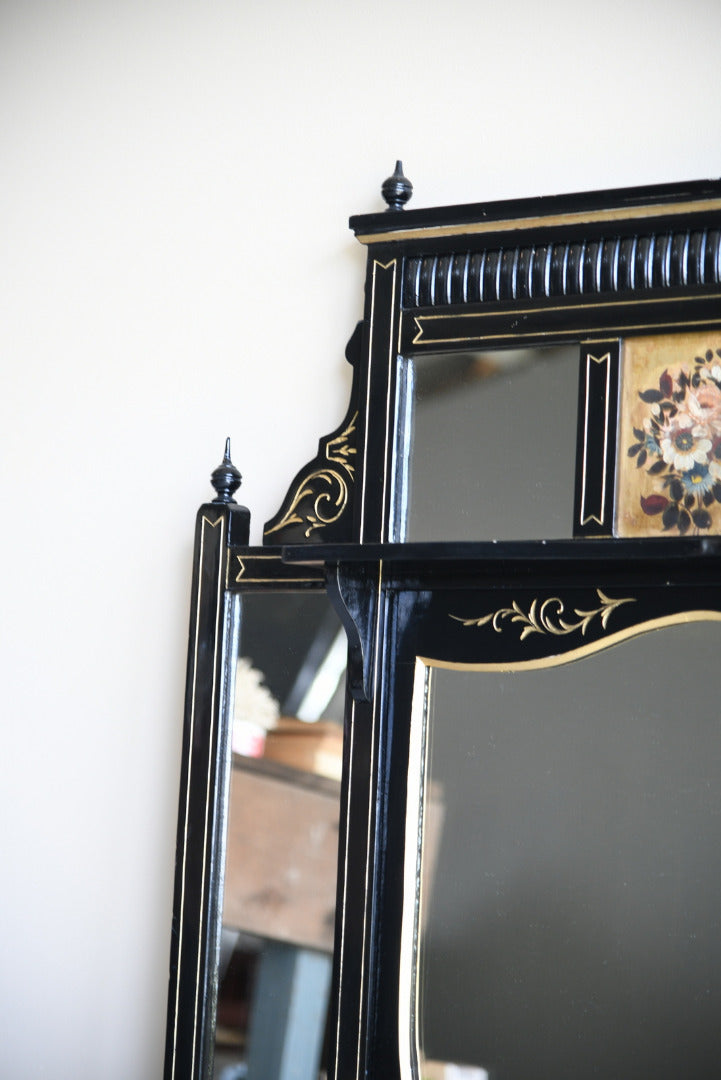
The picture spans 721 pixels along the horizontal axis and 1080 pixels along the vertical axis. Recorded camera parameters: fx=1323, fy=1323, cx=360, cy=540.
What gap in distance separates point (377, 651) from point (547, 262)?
1.99ft

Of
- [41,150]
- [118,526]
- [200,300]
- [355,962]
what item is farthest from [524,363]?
[41,150]

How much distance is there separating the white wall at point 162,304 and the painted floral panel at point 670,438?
11.5 inches

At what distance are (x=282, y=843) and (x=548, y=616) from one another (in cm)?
53

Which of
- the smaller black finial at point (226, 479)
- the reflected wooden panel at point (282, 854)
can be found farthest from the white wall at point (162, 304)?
the reflected wooden panel at point (282, 854)

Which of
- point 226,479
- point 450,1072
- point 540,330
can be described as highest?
point 540,330

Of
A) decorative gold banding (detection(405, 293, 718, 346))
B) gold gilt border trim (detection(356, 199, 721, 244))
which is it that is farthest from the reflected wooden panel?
gold gilt border trim (detection(356, 199, 721, 244))

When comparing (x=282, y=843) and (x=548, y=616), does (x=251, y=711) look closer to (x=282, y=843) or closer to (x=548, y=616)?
(x=282, y=843)

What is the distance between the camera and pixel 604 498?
1808mm

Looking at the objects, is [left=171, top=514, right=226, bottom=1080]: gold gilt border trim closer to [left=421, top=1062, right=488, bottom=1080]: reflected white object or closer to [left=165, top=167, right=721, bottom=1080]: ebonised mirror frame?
Answer: [left=165, top=167, right=721, bottom=1080]: ebonised mirror frame

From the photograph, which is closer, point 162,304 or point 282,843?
point 282,843

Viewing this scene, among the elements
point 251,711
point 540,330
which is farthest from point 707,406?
point 251,711

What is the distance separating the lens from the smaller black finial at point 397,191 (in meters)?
2.00

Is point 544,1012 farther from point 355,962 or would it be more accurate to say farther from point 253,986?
point 253,986

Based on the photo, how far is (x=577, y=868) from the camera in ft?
5.82
